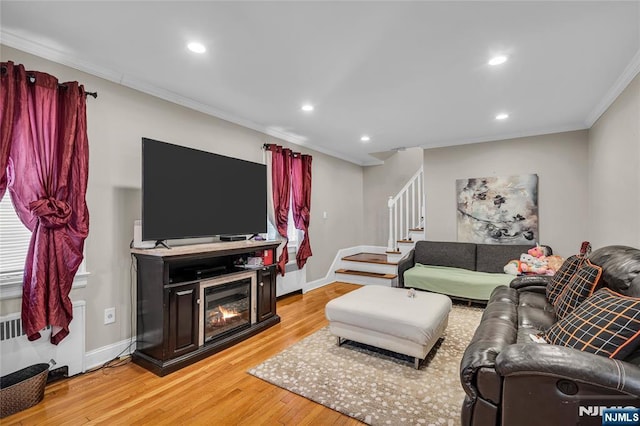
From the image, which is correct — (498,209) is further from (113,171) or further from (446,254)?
(113,171)

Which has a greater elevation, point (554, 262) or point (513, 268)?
point (554, 262)

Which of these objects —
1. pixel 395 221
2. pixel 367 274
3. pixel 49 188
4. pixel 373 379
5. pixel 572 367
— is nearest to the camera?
pixel 572 367

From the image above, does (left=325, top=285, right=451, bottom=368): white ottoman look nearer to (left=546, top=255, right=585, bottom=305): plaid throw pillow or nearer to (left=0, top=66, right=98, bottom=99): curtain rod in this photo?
(left=546, top=255, right=585, bottom=305): plaid throw pillow

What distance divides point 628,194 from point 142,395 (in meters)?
4.49

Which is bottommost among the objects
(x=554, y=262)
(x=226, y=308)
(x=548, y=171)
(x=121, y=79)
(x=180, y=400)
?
(x=180, y=400)

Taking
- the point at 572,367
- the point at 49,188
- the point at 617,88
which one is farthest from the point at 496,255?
the point at 49,188

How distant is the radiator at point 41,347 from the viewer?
81.0 inches

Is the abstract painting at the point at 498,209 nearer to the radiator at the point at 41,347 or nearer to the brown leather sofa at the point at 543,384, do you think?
the brown leather sofa at the point at 543,384

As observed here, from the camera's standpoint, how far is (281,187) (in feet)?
14.0

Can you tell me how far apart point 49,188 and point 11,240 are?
0.45 m

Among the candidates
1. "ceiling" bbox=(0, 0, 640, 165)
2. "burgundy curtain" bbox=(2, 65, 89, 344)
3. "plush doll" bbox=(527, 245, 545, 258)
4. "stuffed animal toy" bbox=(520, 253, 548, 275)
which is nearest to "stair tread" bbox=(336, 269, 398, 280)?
"stuffed animal toy" bbox=(520, 253, 548, 275)

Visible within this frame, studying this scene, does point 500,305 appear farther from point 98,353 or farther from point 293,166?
point 98,353

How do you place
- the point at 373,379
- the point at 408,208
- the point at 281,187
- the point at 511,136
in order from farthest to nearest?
the point at 408,208
the point at 511,136
the point at 281,187
the point at 373,379

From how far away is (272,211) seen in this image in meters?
4.26
